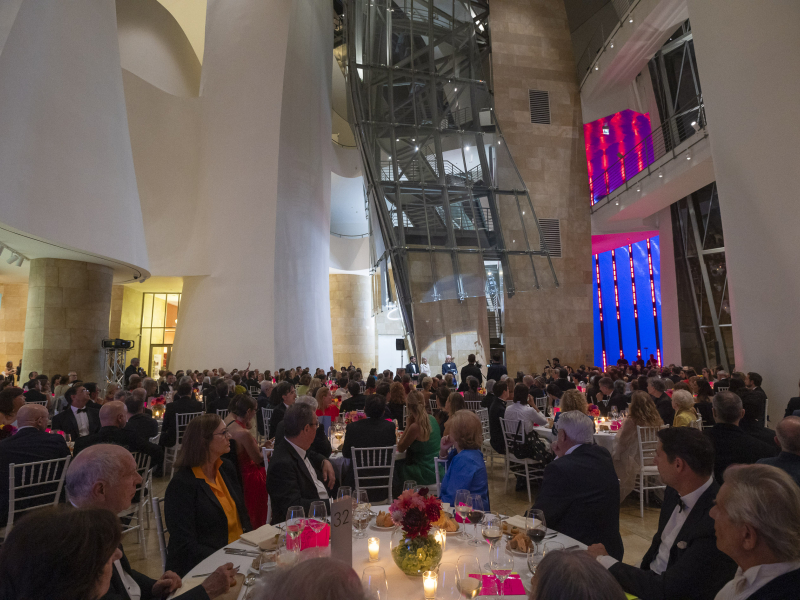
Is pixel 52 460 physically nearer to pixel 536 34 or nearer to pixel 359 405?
pixel 359 405

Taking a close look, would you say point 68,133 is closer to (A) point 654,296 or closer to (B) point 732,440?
(B) point 732,440

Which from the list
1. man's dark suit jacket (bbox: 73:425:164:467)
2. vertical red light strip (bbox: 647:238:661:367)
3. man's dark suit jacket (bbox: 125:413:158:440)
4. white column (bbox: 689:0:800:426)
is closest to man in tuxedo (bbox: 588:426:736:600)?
man's dark suit jacket (bbox: 73:425:164:467)

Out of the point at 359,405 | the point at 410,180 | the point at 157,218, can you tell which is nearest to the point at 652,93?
the point at 410,180

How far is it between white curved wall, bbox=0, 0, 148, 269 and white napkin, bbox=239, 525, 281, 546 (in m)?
8.76

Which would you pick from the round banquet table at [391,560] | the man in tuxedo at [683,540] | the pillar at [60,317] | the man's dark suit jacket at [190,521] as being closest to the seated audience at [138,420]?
the man's dark suit jacket at [190,521]

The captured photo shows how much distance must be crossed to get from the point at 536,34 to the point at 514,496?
1803 cm

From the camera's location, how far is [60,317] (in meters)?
11.2

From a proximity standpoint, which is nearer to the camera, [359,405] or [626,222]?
[359,405]

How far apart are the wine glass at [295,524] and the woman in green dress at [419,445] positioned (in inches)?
100

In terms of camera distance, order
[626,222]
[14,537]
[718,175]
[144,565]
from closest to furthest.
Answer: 1. [14,537]
2. [144,565]
3. [718,175]
4. [626,222]

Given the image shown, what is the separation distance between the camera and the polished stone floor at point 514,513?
4.36 metres

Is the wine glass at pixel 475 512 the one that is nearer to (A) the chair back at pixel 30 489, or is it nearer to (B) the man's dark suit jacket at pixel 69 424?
(A) the chair back at pixel 30 489

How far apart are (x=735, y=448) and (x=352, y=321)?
2090 cm

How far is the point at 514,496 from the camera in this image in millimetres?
6238
